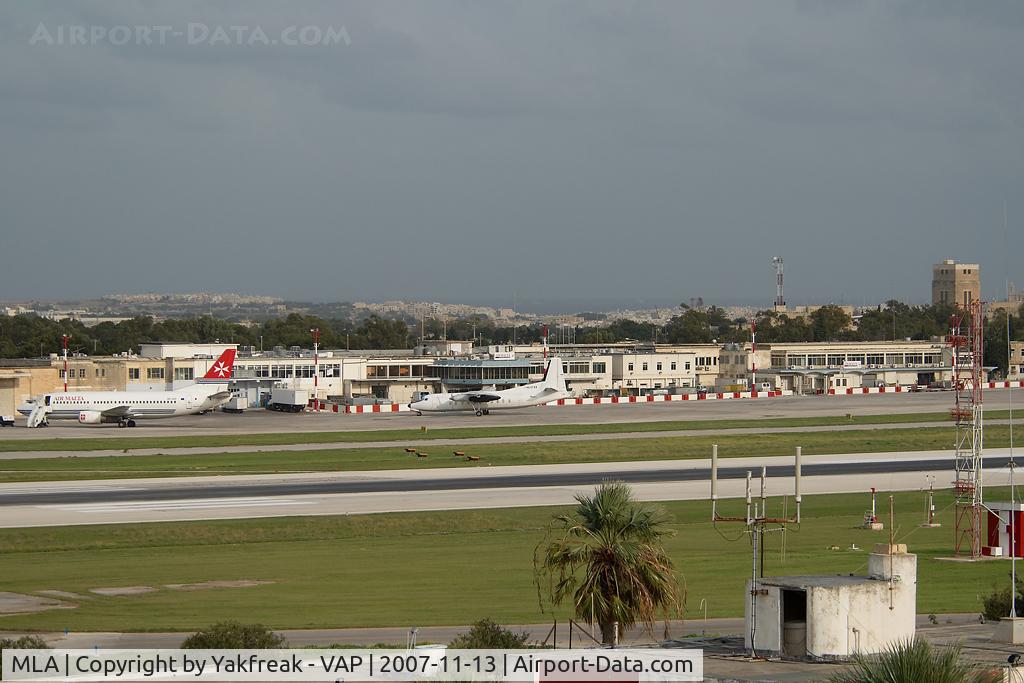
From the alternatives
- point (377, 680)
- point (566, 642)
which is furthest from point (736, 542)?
point (377, 680)

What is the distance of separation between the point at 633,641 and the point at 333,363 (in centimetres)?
12699

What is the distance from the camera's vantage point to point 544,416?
126 m

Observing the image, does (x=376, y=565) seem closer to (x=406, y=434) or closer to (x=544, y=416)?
(x=406, y=434)

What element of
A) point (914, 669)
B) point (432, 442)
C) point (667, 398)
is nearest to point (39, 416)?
point (432, 442)

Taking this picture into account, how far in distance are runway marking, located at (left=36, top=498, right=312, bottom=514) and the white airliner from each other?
60.5 m

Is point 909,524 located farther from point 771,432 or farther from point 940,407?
point 940,407

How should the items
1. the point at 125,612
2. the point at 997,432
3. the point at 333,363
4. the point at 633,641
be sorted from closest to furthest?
the point at 633,641 < the point at 125,612 < the point at 997,432 < the point at 333,363

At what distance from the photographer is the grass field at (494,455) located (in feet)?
260

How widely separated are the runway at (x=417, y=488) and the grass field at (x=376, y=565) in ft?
11.0

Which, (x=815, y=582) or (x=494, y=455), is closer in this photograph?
(x=815, y=582)

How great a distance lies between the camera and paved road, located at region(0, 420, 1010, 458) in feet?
298

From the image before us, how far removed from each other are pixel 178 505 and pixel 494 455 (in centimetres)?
2893

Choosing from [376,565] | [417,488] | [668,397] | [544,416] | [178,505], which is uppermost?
[668,397]

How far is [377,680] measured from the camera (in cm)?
2400
